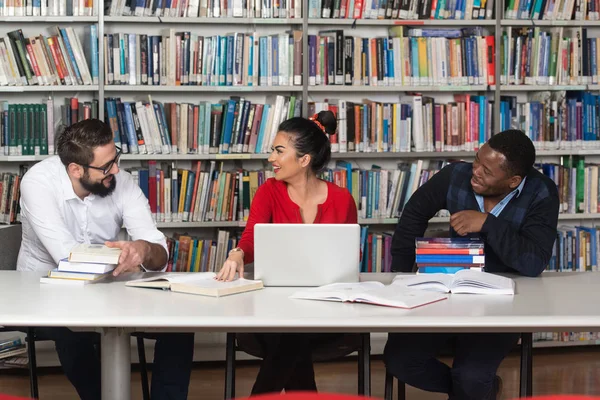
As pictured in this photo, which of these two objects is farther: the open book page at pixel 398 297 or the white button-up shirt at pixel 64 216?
the white button-up shirt at pixel 64 216

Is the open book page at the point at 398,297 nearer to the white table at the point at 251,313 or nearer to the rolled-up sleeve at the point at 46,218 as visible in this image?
the white table at the point at 251,313

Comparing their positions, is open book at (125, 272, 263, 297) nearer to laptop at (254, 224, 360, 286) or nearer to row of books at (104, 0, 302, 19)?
laptop at (254, 224, 360, 286)

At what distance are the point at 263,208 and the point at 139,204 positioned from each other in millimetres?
458

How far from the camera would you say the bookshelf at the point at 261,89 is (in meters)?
4.06

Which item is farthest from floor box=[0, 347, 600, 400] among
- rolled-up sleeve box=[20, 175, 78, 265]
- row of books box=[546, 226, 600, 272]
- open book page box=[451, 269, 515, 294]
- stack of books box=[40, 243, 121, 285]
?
open book page box=[451, 269, 515, 294]

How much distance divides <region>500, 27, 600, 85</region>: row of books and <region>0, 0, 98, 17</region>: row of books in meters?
2.07

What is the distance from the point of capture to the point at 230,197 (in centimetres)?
419

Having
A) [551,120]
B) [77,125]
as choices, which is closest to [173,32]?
[77,125]

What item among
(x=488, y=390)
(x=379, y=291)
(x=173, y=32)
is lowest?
(x=488, y=390)

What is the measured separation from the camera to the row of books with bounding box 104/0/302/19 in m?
4.08

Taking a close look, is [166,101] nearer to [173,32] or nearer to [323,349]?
[173,32]

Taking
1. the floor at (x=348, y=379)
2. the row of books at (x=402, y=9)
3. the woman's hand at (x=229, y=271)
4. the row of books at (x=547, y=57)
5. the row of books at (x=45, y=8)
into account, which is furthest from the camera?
the row of books at (x=547, y=57)

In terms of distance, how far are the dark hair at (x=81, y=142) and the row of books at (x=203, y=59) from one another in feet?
3.64

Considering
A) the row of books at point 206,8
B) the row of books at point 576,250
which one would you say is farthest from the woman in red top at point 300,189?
the row of books at point 576,250
